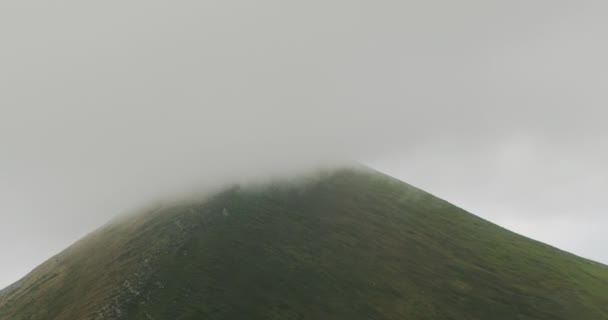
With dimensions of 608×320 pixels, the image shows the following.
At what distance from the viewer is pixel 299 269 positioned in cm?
10838

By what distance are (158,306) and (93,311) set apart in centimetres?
1011

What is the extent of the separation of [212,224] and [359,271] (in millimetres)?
34040

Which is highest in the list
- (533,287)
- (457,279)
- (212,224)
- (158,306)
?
(212,224)

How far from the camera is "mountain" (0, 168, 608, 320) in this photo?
9100 cm

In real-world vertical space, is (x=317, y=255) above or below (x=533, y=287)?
above

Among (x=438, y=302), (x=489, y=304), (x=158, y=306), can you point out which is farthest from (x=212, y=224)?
(x=489, y=304)

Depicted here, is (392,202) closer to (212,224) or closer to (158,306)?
(212,224)

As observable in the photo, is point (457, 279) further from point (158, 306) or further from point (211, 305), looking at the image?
point (158, 306)

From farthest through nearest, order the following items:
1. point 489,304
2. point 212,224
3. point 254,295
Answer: point 212,224
point 489,304
point 254,295

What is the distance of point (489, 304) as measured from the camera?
365 feet

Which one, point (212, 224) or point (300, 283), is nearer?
point (300, 283)

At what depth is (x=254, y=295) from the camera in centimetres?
9275

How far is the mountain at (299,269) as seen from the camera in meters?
91.0

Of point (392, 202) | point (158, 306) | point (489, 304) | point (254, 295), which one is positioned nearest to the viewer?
point (158, 306)
